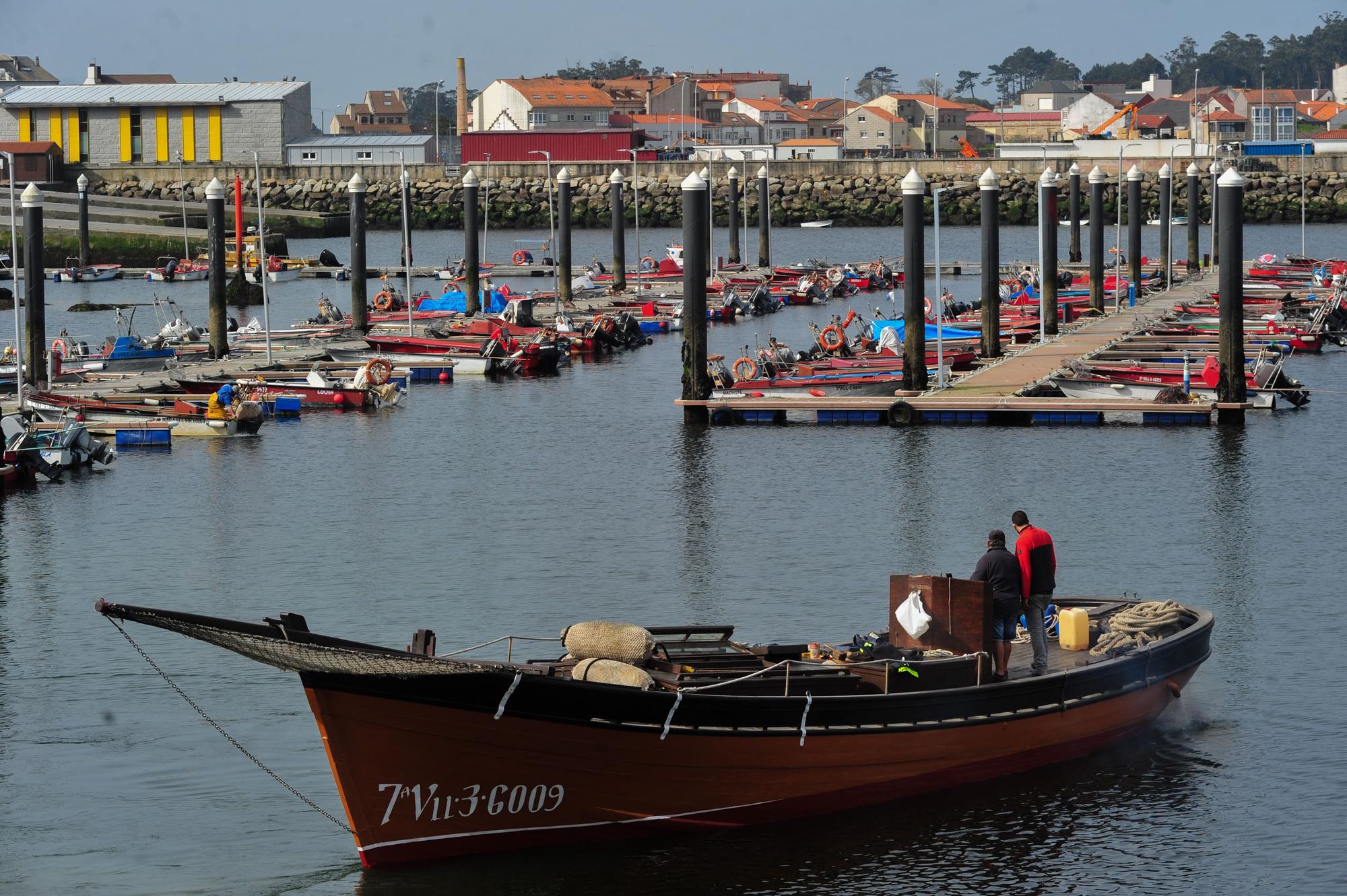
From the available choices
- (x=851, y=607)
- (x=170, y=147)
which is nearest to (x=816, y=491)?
(x=851, y=607)

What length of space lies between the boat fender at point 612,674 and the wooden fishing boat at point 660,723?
0.02 meters

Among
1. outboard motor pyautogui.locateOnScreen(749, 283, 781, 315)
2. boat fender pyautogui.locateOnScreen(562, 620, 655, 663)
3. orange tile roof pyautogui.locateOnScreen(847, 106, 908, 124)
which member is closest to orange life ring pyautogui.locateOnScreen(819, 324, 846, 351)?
outboard motor pyautogui.locateOnScreen(749, 283, 781, 315)

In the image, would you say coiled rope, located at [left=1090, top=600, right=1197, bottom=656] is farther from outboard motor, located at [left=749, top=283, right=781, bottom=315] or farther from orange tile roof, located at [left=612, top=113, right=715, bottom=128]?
orange tile roof, located at [left=612, top=113, right=715, bottom=128]

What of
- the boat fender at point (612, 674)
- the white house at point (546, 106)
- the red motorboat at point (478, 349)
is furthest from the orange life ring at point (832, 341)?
the white house at point (546, 106)

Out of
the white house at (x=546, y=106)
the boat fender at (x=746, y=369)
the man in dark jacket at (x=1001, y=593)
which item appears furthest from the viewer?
the white house at (x=546, y=106)

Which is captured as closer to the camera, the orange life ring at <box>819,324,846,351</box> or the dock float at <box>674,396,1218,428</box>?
the dock float at <box>674,396,1218,428</box>

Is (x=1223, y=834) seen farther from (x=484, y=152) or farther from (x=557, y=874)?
(x=484, y=152)

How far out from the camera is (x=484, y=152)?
146250mm

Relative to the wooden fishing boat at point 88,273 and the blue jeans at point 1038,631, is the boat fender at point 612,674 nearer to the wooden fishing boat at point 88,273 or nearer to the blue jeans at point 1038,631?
the blue jeans at point 1038,631

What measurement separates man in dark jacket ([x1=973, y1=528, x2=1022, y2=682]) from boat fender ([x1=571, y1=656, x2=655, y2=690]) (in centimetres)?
361

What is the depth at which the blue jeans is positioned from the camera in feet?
58.2

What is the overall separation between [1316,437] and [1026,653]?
23174 mm

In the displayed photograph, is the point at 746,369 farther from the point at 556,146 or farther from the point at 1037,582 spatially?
the point at 556,146

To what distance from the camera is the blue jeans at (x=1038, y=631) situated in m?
17.7
